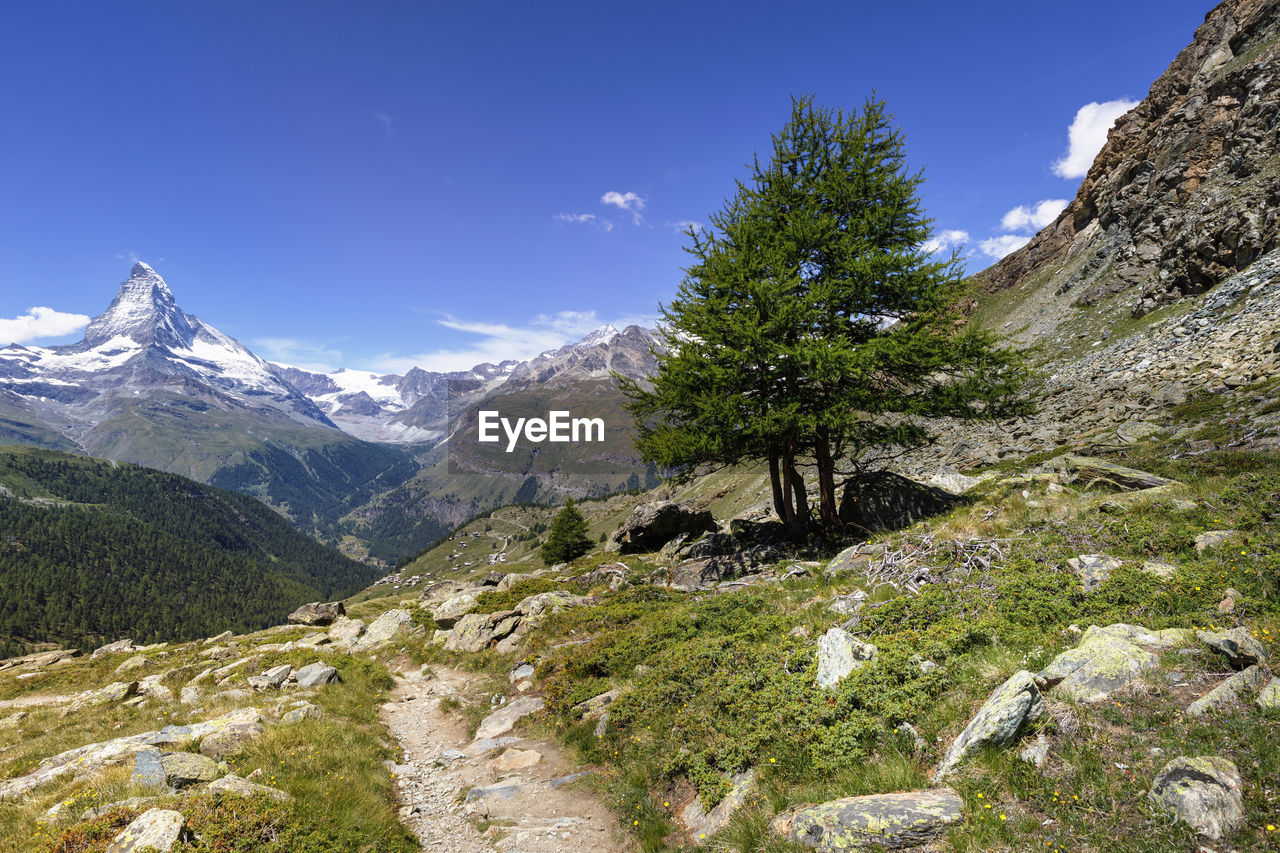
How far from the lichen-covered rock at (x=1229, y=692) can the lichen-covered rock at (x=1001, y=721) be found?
1411 millimetres

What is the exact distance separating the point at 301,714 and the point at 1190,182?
96.1 metres

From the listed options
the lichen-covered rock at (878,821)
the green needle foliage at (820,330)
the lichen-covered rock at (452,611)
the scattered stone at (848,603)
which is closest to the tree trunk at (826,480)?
the green needle foliage at (820,330)

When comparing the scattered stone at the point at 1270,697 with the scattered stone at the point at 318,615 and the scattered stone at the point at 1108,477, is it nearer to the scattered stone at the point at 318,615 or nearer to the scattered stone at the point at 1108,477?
the scattered stone at the point at 1108,477

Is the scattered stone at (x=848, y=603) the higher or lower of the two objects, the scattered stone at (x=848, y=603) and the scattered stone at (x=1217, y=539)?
the lower

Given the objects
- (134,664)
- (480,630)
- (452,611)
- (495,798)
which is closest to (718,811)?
(495,798)

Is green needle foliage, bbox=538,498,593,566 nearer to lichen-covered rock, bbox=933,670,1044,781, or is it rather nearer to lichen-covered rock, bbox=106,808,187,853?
lichen-covered rock, bbox=106,808,187,853

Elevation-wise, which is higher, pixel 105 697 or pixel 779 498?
pixel 779 498

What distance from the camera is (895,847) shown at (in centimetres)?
547

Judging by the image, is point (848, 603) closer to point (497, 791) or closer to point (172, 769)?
point (497, 791)

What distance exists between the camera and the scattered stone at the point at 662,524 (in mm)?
37125

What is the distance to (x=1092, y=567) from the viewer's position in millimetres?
10578

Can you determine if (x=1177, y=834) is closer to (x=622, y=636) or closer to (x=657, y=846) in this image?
(x=657, y=846)

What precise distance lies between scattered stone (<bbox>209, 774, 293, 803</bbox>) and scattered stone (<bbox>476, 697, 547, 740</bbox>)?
21.1ft

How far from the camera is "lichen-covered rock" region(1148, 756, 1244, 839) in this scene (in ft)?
14.2
